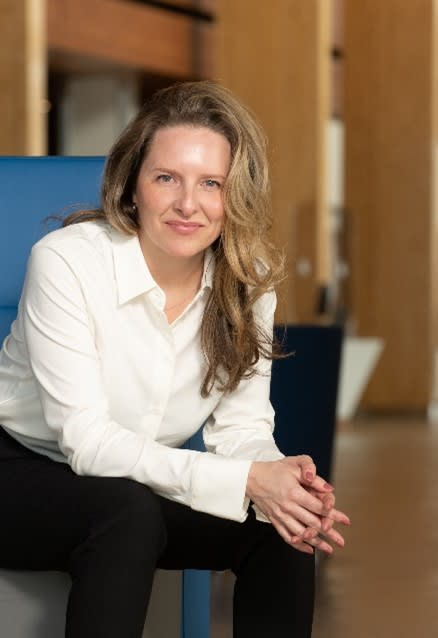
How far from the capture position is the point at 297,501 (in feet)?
5.78

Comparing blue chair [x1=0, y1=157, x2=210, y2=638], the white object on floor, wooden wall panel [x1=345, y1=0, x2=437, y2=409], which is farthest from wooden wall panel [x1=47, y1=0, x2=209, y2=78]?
blue chair [x1=0, y1=157, x2=210, y2=638]

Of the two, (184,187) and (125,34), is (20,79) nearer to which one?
(125,34)

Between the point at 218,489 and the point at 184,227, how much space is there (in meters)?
0.42

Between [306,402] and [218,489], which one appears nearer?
[218,489]

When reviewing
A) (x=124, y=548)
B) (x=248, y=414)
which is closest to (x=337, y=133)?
(x=248, y=414)

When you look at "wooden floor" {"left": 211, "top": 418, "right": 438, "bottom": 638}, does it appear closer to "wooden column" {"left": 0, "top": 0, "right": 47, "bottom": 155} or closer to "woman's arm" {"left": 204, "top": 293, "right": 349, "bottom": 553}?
"woman's arm" {"left": 204, "top": 293, "right": 349, "bottom": 553}

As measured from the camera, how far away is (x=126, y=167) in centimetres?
202

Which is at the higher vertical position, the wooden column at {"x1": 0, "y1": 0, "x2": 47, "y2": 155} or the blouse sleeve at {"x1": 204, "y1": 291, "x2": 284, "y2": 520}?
the wooden column at {"x1": 0, "y1": 0, "x2": 47, "y2": 155}

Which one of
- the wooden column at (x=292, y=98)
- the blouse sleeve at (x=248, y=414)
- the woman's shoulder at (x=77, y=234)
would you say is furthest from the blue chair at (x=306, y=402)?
the wooden column at (x=292, y=98)

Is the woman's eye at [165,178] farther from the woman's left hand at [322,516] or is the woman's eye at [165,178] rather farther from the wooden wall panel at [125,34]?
the wooden wall panel at [125,34]

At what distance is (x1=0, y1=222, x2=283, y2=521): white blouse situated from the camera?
179 centimetres

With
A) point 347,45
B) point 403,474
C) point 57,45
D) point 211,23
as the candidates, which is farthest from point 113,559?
point 347,45

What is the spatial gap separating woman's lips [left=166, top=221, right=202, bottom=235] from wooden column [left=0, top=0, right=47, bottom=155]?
10.1ft

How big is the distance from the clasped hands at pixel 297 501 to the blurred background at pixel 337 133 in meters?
2.37
